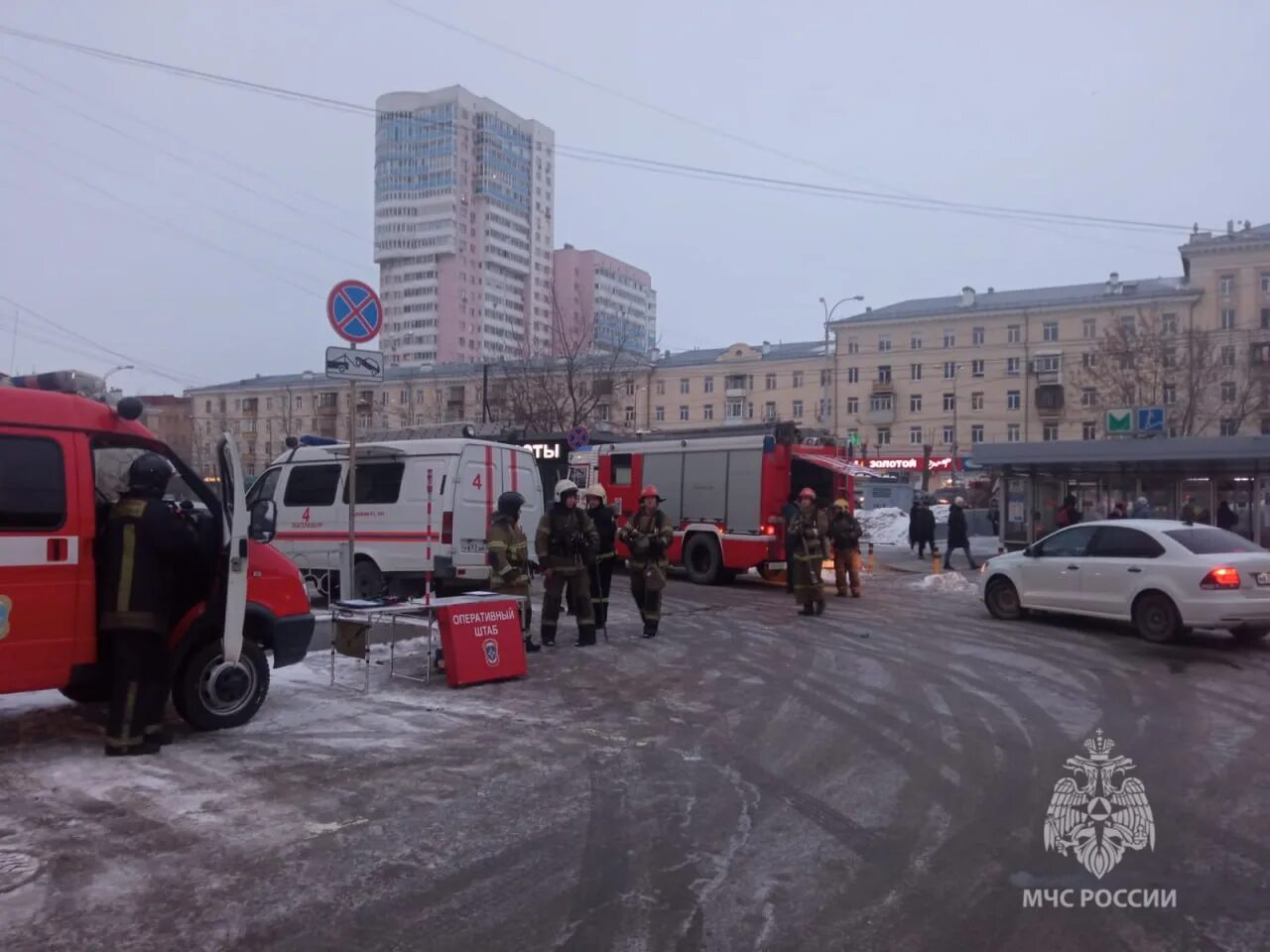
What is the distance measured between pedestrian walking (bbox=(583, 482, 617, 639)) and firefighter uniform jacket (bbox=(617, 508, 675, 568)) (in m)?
0.24

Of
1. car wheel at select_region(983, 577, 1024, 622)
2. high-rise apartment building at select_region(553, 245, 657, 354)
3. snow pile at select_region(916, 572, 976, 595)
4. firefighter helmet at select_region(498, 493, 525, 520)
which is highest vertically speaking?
high-rise apartment building at select_region(553, 245, 657, 354)

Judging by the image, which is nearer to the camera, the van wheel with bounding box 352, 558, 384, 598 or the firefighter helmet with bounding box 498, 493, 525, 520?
the firefighter helmet with bounding box 498, 493, 525, 520

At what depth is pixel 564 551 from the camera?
37.5 ft

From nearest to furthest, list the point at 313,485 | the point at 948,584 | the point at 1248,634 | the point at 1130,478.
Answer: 1. the point at 1248,634
2. the point at 313,485
3. the point at 948,584
4. the point at 1130,478

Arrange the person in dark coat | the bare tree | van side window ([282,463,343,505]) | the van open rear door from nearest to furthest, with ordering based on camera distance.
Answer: the van open rear door
van side window ([282,463,343,505])
the person in dark coat
the bare tree

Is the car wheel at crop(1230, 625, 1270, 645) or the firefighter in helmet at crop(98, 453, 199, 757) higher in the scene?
the firefighter in helmet at crop(98, 453, 199, 757)

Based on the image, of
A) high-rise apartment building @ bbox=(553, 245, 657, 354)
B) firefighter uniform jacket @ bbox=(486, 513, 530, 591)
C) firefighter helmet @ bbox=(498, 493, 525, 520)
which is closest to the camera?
firefighter helmet @ bbox=(498, 493, 525, 520)

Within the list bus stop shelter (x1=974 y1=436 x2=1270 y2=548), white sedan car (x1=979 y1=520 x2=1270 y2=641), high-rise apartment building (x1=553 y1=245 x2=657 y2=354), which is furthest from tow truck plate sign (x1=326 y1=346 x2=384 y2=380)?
high-rise apartment building (x1=553 y1=245 x2=657 y2=354)

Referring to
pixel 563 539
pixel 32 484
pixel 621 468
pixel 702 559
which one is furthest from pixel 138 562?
pixel 621 468

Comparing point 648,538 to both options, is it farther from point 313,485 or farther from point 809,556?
point 313,485

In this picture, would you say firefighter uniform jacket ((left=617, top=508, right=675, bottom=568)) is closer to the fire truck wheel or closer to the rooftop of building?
the fire truck wheel

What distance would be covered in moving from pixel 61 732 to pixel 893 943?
19.7ft

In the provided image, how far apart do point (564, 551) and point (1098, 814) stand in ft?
21.5

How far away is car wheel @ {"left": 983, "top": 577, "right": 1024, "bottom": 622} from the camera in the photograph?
14.9 meters
